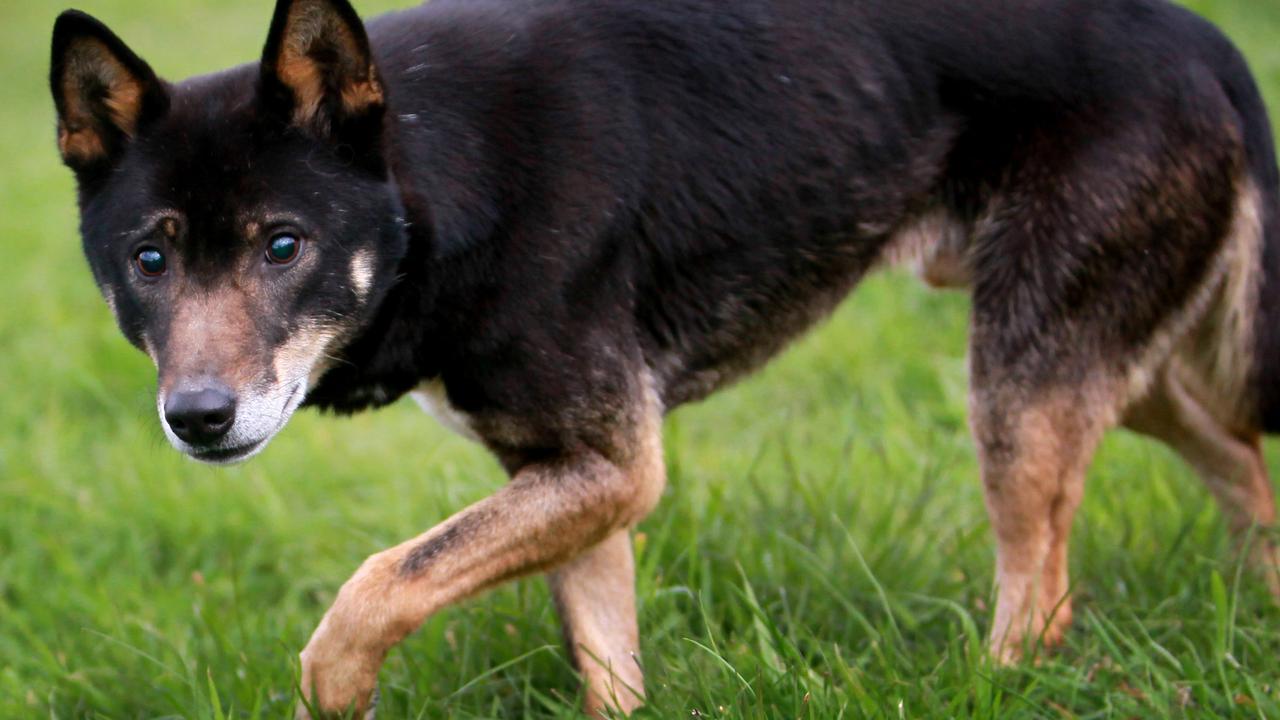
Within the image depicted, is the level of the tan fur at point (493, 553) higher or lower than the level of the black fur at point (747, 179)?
lower

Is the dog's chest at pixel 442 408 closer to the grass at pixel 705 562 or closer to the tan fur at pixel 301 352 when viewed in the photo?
the tan fur at pixel 301 352

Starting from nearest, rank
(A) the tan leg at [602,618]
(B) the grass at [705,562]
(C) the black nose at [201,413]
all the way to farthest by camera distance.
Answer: (C) the black nose at [201,413] < (B) the grass at [705,562] < (A) the tan leg at [602,618]

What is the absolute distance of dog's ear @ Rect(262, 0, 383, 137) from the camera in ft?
8.87

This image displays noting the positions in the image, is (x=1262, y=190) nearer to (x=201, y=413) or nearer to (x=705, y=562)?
(x=705, y=562)

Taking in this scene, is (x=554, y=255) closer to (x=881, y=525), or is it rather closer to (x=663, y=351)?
(x=663, y=351)

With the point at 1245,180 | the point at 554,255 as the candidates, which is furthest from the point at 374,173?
the point at 1245,180

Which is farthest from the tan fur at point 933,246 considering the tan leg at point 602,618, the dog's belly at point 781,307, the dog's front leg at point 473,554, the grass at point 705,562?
the tan leg at point 602,618

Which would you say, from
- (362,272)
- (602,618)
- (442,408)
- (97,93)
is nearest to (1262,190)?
(602,618)

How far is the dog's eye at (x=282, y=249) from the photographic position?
9.05 ft

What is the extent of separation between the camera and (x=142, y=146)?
2.83 meters

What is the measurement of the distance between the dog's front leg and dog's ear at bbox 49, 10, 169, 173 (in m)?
1.07

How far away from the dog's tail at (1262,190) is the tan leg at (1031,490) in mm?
524

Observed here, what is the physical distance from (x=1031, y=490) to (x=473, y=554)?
1.47 m

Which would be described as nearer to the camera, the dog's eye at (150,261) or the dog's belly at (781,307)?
the dog's eye at (150,261)
